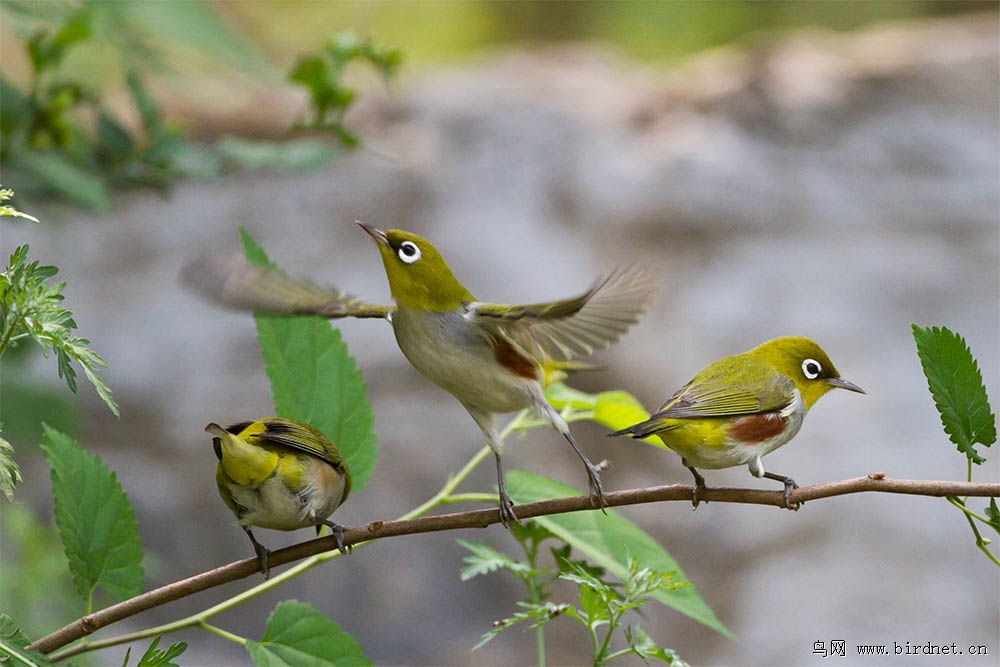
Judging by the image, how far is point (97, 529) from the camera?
1.06m

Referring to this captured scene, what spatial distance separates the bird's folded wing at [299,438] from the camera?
3.31 feet

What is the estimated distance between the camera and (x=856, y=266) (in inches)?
148

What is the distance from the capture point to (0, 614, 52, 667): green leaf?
33.1 inches

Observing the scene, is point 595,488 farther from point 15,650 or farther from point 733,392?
point 15,650

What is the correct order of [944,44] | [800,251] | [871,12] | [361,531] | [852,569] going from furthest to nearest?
[871,12] → [944,44] → [800,251] → [852,569] → [361,531]

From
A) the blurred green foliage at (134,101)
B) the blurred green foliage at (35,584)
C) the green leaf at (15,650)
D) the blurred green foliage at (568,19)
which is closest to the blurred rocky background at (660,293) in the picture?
the blurred green foliage at (35,584)

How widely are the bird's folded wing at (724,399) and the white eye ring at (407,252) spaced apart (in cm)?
32

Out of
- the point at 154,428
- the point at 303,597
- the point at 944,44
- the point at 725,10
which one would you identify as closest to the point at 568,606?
the point at 303,597

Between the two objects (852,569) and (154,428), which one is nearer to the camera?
(852,569)

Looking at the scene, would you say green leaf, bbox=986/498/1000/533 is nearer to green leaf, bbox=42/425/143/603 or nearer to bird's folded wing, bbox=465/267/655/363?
bird's folded wing, bbox=465/267/655/363

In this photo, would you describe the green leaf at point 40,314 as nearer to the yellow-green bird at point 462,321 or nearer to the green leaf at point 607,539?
the yellow-green bird at point 462,321

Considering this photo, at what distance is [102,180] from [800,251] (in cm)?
270

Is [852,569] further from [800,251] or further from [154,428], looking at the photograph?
[154,428]

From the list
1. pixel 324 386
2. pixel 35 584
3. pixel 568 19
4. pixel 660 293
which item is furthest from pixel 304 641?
pixel 568 19
